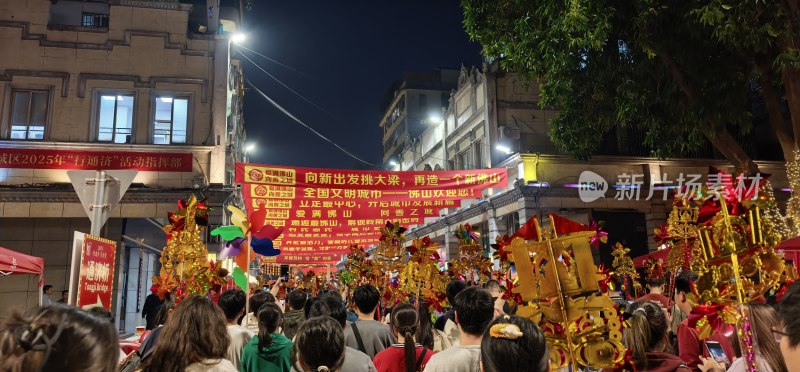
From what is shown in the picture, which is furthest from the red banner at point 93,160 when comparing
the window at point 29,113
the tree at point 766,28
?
the tree at point 766,28

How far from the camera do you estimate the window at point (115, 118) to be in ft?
56.4

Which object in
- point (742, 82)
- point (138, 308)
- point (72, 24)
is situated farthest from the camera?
point (138, 308)

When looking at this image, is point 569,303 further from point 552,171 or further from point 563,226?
point 552,171

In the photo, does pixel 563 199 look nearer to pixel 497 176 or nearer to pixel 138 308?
pixel 497 176

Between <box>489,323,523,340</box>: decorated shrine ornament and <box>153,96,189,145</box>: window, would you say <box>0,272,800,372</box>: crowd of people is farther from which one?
<box>153,96,189,145</box>: window

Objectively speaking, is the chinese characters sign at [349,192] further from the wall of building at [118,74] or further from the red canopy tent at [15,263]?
the red canopy tent at [15,263]

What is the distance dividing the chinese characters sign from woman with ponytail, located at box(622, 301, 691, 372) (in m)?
11.4

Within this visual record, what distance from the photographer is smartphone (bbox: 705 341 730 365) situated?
12.0 ft

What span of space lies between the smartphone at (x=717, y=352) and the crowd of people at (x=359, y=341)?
1 cm

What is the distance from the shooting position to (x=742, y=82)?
1048 cm

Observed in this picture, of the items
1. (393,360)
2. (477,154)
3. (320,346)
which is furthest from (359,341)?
(477,154)

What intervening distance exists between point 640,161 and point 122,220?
18337 mm

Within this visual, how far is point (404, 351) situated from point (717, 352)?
7.45 feet

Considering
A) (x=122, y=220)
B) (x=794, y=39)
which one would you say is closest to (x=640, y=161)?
(x=794, y=39)
